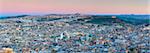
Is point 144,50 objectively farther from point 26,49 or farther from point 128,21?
point 128,21

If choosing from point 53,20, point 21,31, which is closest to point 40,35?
point 21,31

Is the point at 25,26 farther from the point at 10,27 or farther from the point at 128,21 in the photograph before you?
the point at 128,21

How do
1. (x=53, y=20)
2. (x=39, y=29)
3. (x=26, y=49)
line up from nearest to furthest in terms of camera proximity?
(x=26, y=49) < (x=39, y=29) < (x=53, y=20)

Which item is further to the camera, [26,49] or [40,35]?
[40,35]

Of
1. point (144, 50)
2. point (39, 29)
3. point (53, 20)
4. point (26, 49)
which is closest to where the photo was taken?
point (144, 50)

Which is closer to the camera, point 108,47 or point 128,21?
point 108,47

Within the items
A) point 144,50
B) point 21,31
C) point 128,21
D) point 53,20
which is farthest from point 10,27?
point 144,50

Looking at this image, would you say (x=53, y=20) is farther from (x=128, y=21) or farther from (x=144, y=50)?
(x=144, y=50)

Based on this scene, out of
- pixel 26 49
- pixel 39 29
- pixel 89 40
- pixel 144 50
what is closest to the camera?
pixel 144 50

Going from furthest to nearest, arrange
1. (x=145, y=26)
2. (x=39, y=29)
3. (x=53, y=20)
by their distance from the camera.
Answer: (x=53, y=20)
(x=39, y=29)
(x=145, y=26)
